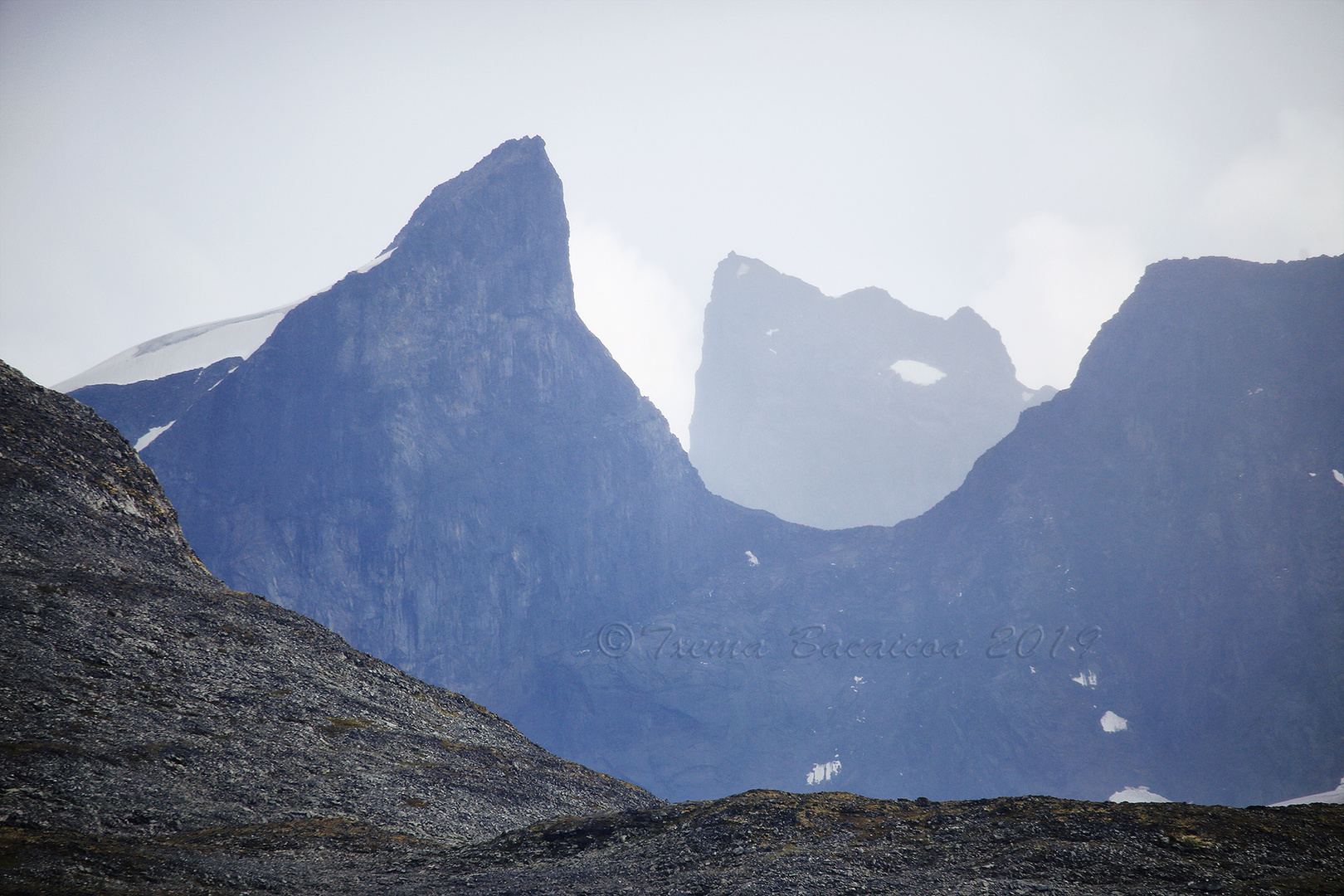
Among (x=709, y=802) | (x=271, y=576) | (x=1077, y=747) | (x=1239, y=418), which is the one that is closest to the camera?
(x=709, y=802)

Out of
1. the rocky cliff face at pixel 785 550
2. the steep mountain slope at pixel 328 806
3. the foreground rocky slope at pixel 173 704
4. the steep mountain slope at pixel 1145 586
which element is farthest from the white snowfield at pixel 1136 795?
the steep mountain slope at pixel 328 806

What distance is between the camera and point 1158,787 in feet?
388

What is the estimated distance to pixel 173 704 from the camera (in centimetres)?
2675

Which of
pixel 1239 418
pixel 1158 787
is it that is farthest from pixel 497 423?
pixel 1239 418

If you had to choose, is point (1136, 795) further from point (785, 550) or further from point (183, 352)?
point (183, 352)

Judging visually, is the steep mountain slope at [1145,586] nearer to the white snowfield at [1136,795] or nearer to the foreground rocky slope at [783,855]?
the white snowfield at [1136,795]

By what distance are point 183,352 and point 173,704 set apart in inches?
5066

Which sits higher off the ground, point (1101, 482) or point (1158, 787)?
point (1101, 482)

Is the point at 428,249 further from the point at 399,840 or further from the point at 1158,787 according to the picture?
the point at 1158,787

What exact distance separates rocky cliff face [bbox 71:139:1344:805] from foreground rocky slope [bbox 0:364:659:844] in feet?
245

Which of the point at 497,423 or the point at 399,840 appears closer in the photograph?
the point at 399,840

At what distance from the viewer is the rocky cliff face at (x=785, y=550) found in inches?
4641

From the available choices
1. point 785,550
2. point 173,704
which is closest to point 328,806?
point 173,704

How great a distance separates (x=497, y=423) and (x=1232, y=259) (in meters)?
147
